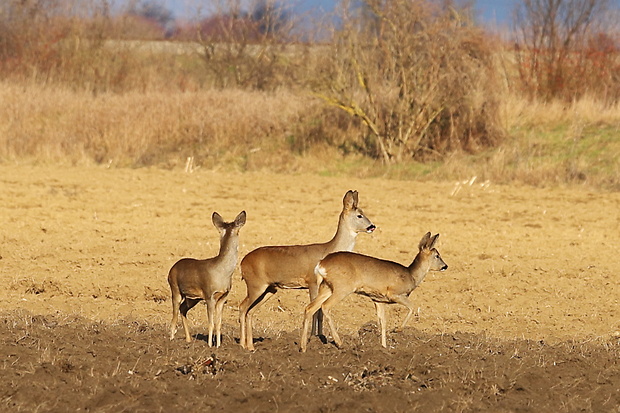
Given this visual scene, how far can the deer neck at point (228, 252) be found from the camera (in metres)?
9.23

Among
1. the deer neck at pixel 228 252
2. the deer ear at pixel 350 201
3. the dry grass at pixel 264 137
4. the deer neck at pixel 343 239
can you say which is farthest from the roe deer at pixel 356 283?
the dry grass at pixel 264 137

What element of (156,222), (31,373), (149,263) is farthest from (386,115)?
(31,373)

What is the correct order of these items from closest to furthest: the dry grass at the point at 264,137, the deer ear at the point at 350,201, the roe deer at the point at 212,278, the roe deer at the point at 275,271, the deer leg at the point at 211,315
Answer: the deer leg at the point at 211,315 < the roe deer at the point at 212,278 < the roe deer at the point at 275,271 < the deer ear at the point at 350,201 < the dry grass at the point at 264,137

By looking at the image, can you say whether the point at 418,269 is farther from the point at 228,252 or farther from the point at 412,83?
the point at 412,83

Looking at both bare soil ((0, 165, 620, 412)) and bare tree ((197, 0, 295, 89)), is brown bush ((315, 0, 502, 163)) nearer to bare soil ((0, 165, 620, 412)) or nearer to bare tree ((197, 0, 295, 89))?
bare soil ((0, 165, 620, 412))

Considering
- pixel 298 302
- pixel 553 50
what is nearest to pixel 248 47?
pixel 553 50

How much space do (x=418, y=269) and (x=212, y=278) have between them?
224cm

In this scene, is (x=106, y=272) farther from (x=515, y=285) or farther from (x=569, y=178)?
(x=569, y=178)

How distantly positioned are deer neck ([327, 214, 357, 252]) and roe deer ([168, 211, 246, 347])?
4.06 ft

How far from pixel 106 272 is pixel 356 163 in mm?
16266

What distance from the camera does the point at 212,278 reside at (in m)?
9.19

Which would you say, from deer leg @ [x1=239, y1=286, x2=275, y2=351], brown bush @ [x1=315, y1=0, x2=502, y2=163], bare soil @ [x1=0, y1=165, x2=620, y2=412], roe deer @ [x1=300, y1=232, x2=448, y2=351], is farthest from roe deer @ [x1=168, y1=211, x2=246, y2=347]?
brown bush @ [x1=315, y1=0, x2=502, y2=163]

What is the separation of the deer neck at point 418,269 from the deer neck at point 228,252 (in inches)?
73.4

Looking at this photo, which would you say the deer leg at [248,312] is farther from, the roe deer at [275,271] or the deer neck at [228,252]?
the deer neck at [228,252]
